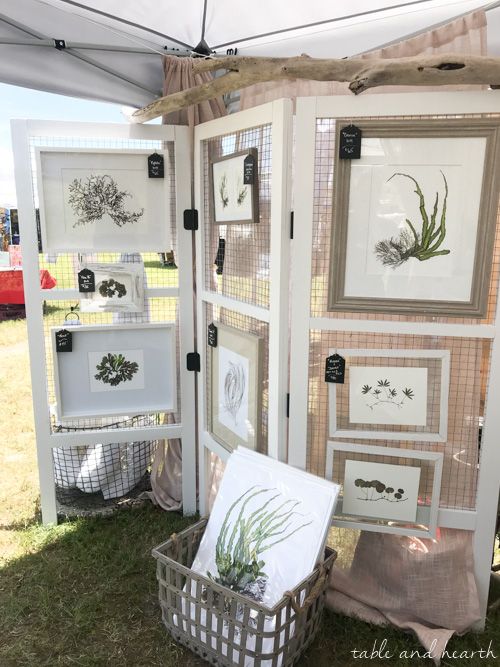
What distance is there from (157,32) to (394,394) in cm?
191

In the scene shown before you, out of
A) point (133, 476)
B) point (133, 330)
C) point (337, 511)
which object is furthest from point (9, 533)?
point (337, 511)

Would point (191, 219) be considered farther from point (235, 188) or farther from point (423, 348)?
point (423, 348)

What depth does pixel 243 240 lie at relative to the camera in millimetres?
2021

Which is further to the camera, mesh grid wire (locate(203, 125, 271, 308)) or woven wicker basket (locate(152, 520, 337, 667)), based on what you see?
mesh grid wire (locate(203, 125, 271, 308))

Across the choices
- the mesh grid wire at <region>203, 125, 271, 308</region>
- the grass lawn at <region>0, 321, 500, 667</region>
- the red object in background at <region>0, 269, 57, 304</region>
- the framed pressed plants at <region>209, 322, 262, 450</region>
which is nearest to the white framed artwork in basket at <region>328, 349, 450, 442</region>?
the framed pressed plants at <region>209, 322, 262, 450</region>

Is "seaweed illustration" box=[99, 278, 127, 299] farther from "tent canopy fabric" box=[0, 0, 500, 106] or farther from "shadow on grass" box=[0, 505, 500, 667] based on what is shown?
"shadow on grass" box=[0, 505, 500, 667]

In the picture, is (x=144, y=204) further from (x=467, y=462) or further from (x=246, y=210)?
(x=467, y=462)

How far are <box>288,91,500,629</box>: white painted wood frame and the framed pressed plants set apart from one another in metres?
0.18

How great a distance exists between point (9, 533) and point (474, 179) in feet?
8.31

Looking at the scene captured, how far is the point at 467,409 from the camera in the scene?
5.95 feet

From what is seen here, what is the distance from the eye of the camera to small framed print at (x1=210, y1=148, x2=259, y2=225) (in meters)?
1.85

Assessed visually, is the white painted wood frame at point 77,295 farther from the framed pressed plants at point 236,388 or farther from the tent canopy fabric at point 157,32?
the tent canopy fabric at point 157,32

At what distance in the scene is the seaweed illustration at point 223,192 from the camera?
6.68 feet

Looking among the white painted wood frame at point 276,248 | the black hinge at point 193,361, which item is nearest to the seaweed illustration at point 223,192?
the white painted wood frame at point 276,248
